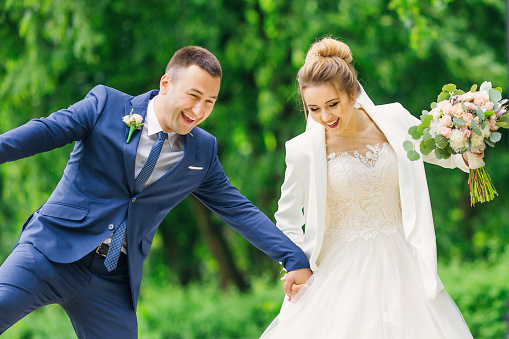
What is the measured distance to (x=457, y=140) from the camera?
3338 mm

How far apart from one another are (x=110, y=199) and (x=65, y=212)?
240 mm

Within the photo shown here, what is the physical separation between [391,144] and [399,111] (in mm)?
228

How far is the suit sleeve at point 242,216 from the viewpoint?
3850 mm

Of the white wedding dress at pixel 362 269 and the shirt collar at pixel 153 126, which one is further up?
the shirt collar at pixel 153 126

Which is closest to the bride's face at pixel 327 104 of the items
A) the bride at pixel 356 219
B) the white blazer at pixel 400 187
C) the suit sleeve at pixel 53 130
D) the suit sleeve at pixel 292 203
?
the bride at pixel 356 219

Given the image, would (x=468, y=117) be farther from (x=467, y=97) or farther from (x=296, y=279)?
(x=296, y=279)

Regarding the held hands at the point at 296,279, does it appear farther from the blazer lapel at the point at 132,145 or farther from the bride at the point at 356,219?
the blazer lapel at the point at 132,145

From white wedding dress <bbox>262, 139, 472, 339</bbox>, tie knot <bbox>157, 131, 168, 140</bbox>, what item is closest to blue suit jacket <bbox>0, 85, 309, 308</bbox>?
tie knot <bbox>157, 131, 168, 140</bbox>

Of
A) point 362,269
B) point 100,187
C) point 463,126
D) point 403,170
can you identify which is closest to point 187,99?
point 100,187

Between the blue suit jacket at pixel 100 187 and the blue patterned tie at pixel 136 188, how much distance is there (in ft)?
0.11

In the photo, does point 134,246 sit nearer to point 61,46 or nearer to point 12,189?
point 61,46

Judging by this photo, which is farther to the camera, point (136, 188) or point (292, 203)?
point (292, 203)

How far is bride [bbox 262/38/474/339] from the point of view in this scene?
347 centimetres

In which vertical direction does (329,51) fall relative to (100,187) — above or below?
above
